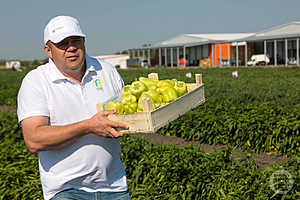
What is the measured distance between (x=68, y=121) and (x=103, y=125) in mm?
286

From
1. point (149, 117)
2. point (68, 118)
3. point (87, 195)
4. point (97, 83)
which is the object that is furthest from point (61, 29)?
point (87, 195)

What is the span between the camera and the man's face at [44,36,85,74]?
218 cm

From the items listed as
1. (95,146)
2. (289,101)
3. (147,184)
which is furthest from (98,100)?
(289,101)

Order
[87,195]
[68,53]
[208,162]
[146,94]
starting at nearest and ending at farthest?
[68,53]
[87,195]
[146,94]
[208,162]

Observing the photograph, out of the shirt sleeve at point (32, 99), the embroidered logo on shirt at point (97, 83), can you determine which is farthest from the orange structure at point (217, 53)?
the shirt sleeve at point (32, 99)

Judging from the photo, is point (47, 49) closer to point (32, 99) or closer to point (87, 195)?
point (32, 99)

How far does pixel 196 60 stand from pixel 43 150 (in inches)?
→ 1792

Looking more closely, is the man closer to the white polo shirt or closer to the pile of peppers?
the white polo shirt

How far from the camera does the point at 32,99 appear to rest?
2.14 metres

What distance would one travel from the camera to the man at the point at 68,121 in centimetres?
208

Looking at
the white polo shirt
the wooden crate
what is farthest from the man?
the wooden crate

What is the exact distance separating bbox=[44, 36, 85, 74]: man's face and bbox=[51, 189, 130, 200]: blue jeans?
2.52ft

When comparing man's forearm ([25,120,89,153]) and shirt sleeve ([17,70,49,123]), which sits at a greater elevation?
shirt sleeve ([17,70,49,123])

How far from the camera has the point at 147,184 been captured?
439cm
